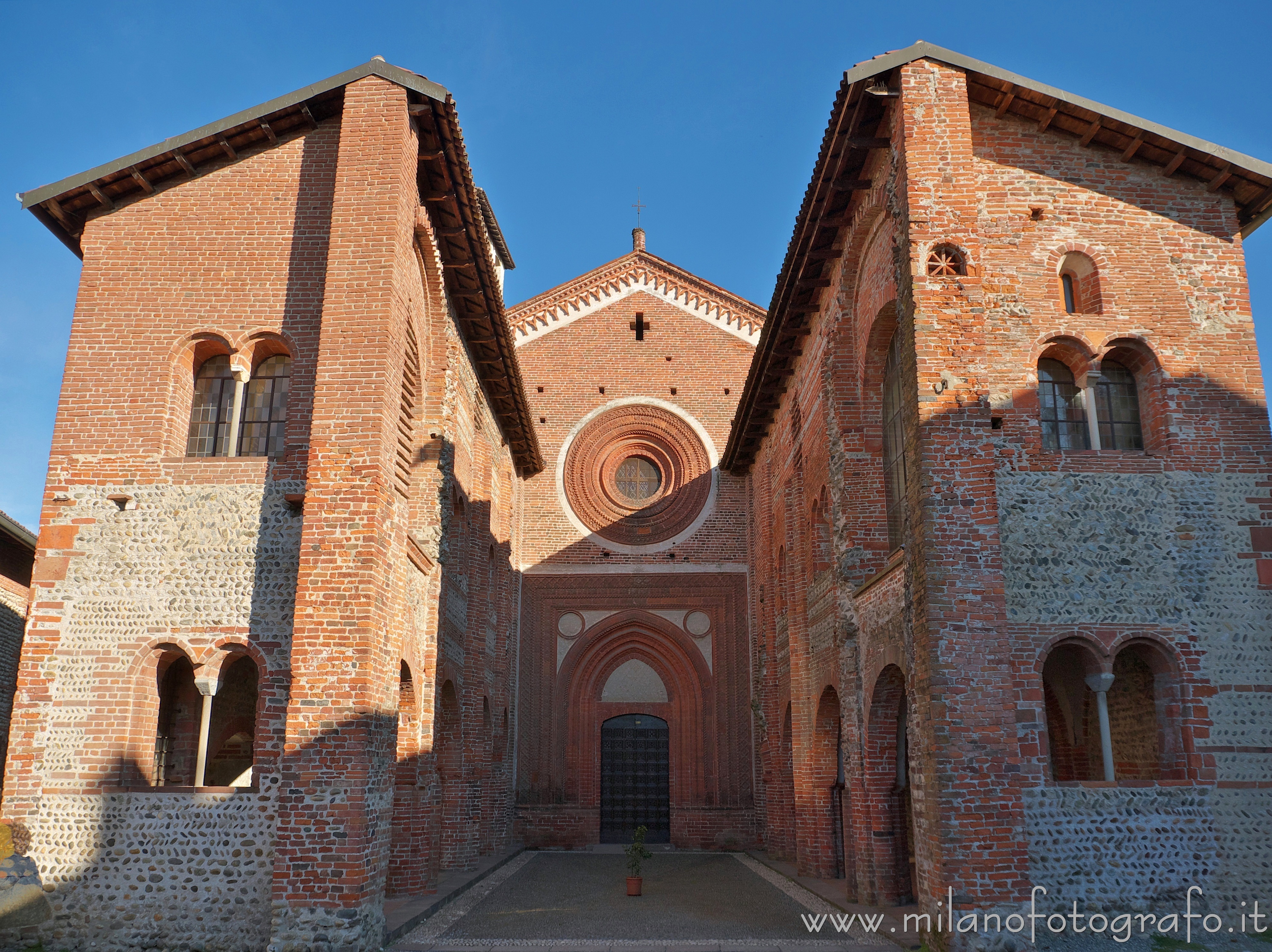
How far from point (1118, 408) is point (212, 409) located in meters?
9.97

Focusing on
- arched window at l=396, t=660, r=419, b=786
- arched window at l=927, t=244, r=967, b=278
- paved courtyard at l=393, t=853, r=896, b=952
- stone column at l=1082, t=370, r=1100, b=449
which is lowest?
paved courtyard at l=393, t=853, r=896, b=952

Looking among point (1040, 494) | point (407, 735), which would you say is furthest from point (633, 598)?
point (1040, 494)

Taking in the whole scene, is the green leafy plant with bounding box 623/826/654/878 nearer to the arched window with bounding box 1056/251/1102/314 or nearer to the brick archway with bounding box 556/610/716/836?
the brick archway with bounding box 556/610/716/836

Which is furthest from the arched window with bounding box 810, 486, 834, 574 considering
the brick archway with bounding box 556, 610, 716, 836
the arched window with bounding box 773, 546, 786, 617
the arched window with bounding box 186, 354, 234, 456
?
the arched window with bounding box 186, 354, 234, 456

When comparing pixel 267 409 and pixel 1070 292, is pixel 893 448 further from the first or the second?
pixel 267 409

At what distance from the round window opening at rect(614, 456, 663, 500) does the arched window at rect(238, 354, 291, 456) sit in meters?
12.8

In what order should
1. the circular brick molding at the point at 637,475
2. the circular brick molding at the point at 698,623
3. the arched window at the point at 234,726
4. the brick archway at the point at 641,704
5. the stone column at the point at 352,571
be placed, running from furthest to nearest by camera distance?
the circular brick molding at the point at 637,475 < the circular brick molding at the point at 698,623 < the brick archway at the point at 641,704 < the arched window at the point at 234,726 < the stone column at the point at 352,571

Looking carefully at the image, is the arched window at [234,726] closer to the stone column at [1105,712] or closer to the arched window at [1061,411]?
the stone column at [1105,712]

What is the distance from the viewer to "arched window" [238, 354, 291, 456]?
10938 mm

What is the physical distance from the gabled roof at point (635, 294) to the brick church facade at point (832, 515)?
10.0 m

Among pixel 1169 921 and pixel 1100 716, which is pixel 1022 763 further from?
pixel 1169 921

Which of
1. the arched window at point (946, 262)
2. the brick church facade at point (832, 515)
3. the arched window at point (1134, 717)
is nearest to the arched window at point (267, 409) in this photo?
the brick church facade at point (832, 515)

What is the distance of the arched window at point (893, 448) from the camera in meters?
12.5

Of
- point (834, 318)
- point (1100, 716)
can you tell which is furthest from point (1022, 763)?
point (834, 318)
